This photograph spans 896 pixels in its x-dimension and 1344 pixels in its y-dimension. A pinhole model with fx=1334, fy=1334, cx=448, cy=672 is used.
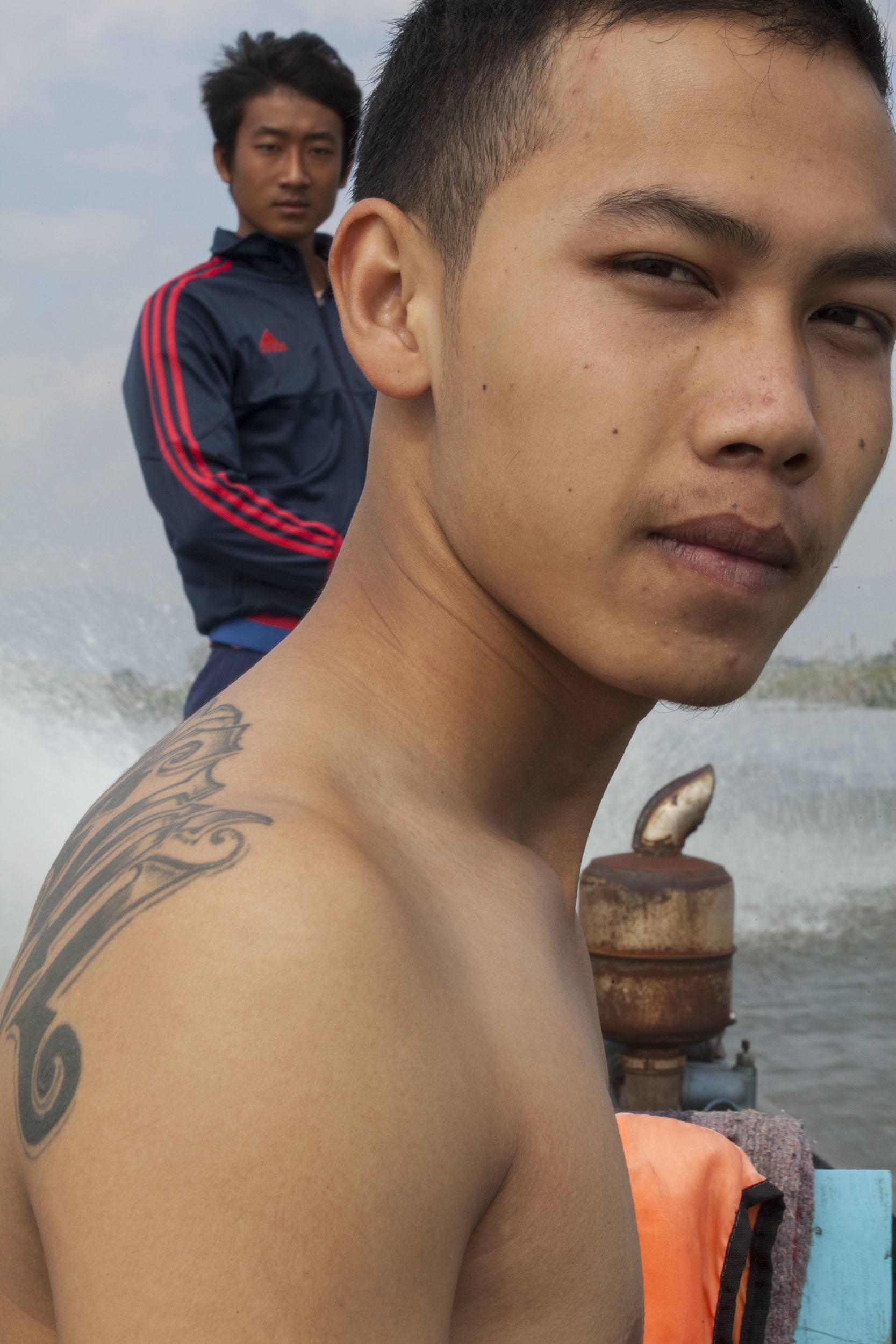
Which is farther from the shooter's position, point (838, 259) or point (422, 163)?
point (422, 163)

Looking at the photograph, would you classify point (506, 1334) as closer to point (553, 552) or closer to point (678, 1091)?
point (553, 552)

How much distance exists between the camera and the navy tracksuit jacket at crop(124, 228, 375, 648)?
317cm

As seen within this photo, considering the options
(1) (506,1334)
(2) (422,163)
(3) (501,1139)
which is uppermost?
(2) (422,163)

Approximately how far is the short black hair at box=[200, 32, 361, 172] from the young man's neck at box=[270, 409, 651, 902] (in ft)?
8.72

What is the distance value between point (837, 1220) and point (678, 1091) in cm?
179

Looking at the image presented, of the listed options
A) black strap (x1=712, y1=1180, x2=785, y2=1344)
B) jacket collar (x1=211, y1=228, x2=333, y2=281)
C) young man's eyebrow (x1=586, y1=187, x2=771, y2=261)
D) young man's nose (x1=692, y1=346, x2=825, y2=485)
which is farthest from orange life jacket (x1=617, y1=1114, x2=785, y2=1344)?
jacket collar (x1=211, y1=228, x2=333, y2=281)

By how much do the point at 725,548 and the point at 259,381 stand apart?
7.87 feet

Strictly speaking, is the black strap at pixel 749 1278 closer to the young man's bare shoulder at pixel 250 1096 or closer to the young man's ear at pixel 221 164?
the young man's bare shoulder at pixel 250 1096

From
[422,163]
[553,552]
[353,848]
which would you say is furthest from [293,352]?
[353,848]

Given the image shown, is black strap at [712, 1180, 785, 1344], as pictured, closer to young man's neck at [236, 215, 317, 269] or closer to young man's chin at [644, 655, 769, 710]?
young man's chin at [644, 655, 769, 710]

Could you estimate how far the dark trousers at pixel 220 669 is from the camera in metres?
3.19

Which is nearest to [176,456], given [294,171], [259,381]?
[259,381]

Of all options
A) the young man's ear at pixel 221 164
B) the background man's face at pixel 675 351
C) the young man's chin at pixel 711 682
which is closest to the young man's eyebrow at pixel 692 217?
the background man's face at pixel 675 351

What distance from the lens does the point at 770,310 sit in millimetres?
1229
